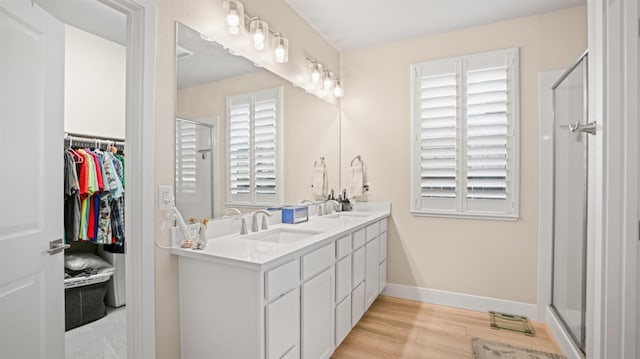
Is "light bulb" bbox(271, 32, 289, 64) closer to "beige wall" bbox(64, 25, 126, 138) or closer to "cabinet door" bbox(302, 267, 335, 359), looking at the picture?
"cabinet door" bbox(302, 267, 335, 359)

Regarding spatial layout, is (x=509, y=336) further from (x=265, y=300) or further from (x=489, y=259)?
(x=265, y=300)

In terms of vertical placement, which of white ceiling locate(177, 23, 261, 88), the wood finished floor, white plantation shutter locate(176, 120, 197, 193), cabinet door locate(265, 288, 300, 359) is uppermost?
white ceiling locate(177, 23, 261, 88)

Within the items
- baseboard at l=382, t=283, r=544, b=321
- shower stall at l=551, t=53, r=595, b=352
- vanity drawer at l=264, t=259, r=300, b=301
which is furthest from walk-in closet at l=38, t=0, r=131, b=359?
shower stall at l=551, t=53, r=595, b=352

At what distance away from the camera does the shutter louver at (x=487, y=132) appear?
9.49 feet

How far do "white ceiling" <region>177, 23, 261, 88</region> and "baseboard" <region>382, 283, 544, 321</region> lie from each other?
2.62 meters

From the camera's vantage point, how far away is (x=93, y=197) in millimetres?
2666

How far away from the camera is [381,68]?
11.2 ft

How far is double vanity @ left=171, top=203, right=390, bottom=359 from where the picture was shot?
1.44 meters

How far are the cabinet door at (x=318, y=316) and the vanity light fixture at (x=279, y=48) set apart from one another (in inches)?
64.6

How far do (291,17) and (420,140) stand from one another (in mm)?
1691

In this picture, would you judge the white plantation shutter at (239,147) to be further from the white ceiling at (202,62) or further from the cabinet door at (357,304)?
the cabinet door at (357,304)

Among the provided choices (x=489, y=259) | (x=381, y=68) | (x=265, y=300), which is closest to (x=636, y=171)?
(x=265, y=300)

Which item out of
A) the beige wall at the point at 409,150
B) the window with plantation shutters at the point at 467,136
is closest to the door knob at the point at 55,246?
the beige wall at the point at 409,150

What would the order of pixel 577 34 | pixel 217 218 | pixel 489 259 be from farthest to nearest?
1. pixel 489 259
2. pixel 577 34
3. pixel 217 218
